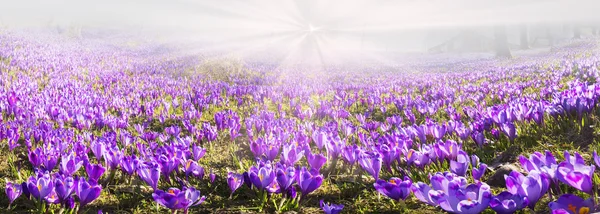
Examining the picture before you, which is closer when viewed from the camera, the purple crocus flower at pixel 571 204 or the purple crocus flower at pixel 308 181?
the purple crocus flower at pixel 571 204

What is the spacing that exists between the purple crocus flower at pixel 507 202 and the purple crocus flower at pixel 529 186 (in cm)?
5

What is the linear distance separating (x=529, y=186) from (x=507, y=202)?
0.62 feet

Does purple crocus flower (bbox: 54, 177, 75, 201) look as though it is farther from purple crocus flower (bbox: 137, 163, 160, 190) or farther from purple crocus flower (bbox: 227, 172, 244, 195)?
purple crocus flower (bbox: 227, 172, 244, 195)

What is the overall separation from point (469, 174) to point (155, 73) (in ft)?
41.5

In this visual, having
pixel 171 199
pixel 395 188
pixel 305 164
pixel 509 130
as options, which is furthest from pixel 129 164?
pixel 509 130

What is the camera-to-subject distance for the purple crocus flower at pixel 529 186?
1826mm

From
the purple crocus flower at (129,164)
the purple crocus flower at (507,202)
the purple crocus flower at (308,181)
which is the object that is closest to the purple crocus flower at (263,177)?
the purple crocus flower at (308,181)

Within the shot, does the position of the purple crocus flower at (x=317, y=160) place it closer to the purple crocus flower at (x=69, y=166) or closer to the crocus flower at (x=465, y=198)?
the crocus flower at (x=465, y=198)

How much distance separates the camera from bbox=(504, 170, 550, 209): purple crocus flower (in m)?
1.83

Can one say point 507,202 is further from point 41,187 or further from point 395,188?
point 41,187

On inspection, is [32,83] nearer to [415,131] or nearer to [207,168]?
[207,168]

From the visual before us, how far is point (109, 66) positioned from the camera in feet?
47.6

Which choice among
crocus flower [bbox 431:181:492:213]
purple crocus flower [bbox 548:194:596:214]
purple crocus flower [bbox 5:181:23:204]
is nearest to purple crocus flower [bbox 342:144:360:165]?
crocus flower [bbox 431:181:492:213]

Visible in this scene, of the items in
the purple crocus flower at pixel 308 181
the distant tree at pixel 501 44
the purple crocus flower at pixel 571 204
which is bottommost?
the distant tree at pixel 501 44
